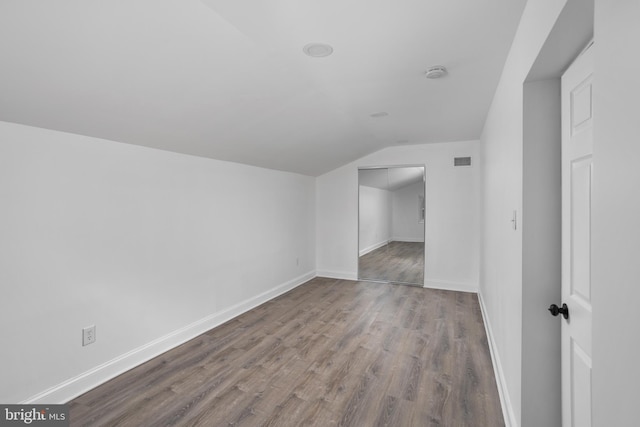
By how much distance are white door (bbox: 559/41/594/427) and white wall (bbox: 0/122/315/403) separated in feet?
9.60

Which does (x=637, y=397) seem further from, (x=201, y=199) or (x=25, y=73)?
(x=201, y=199)

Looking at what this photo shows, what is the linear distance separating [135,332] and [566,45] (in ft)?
10.9

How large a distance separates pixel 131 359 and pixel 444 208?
14.9 ft

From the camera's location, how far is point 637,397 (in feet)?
1.97

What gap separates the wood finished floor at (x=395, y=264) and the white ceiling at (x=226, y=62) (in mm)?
3407

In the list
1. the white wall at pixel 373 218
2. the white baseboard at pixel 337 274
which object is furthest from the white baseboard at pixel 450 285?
the white wall at pixel 373 218

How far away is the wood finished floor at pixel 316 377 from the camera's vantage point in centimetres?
209

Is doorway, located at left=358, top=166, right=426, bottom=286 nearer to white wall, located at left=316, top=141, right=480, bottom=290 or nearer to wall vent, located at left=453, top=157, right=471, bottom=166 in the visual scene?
white wall, located at left=316, top=141, right=480, bottom=290

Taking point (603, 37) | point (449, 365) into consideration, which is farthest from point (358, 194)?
point (603, 37)

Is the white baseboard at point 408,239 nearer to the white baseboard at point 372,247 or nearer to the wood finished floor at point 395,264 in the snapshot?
the wood finished floor at point 395,264

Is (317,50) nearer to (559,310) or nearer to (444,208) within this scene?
(559,310)

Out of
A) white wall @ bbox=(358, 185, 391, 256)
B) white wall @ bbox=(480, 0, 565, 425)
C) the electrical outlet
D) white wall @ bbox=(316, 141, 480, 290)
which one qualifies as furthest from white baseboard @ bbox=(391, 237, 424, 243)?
the electrical outlet

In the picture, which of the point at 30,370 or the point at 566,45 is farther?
the point at 30,370

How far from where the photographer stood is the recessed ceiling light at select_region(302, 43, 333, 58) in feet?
6.23
